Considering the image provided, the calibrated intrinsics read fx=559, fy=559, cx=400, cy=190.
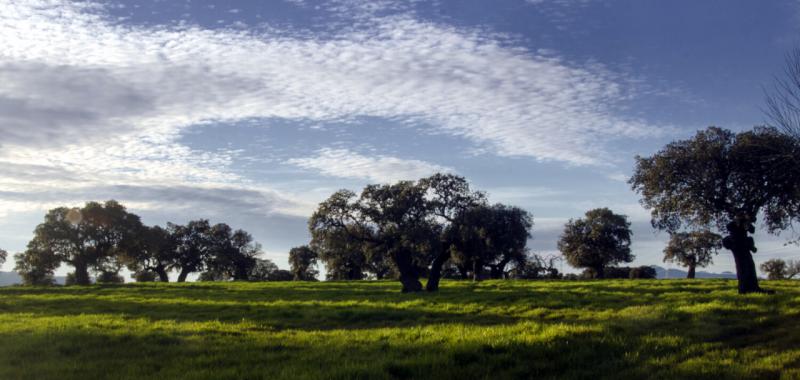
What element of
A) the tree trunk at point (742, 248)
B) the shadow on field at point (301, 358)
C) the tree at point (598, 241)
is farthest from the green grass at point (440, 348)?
the tree at point (598, 241)

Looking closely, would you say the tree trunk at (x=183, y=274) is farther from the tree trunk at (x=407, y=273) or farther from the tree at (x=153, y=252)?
the tree trunk at (x=407, y=273)

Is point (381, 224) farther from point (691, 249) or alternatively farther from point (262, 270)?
point (262, 270)

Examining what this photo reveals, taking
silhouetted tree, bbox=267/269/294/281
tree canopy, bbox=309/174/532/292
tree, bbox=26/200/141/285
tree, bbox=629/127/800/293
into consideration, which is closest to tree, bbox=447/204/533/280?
tree canopy, bbox=309/174/532/292

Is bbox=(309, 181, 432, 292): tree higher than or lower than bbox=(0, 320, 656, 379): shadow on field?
higher

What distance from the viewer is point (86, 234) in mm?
77125

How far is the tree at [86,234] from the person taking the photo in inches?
2970

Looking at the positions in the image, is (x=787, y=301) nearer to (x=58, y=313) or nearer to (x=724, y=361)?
(x=724, y=361)

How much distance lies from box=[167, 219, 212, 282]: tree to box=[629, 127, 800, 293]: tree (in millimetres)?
81342

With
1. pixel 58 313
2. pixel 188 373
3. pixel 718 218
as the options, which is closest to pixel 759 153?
pixel 718 218

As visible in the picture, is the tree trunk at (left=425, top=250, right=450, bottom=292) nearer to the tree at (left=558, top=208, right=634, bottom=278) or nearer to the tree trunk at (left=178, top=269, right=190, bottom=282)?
the tree at (left=558, top=208, right=634, bottom=278)

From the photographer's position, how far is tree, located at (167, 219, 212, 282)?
314 feet

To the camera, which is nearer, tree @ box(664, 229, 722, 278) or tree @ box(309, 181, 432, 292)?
tree @ box(309, 181, 432, 292)

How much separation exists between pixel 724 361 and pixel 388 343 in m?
8.19

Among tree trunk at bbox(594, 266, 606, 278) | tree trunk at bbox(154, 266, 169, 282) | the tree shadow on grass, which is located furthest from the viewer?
tree trunk at bbox(154, 266, 169, 282)
